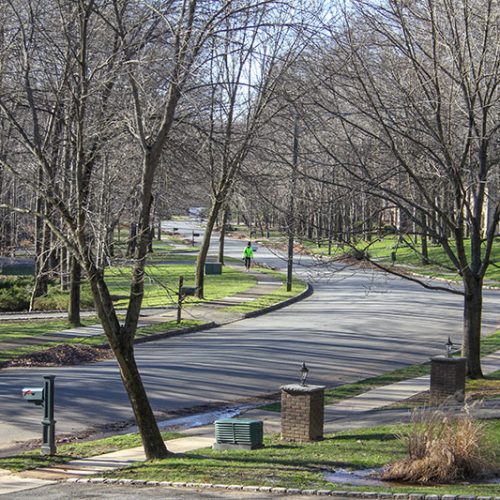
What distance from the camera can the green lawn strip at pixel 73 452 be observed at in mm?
12586

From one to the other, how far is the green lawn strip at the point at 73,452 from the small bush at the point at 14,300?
2385 centimetres

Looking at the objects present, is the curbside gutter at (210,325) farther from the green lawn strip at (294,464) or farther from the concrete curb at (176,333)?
the green lawn strip at (294,464)

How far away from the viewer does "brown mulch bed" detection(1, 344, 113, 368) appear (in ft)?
73.7

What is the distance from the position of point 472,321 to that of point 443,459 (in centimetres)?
816

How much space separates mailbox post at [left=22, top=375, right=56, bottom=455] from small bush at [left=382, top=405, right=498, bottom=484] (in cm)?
484

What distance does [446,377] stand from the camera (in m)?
17.0

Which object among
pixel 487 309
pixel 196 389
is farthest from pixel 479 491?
pixel 487 309

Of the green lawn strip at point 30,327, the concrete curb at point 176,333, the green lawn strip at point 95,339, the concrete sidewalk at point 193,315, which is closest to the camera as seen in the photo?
the green lawn strip at point 95,339

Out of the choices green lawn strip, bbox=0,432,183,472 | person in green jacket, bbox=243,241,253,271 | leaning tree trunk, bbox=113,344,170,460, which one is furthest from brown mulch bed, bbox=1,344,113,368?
person in green jacket, bbox=243,241,253,271

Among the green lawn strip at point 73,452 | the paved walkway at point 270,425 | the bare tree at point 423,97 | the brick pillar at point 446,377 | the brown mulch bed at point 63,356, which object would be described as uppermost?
the bare tree at point 423,97

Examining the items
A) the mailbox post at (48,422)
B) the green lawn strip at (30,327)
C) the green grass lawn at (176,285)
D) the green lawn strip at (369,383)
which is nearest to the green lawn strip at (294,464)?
the mailbox post at (48,422)

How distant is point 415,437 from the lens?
Result: 10750mm

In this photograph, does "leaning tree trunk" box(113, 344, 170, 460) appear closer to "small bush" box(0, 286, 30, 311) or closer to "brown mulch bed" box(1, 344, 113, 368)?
"brown mulch bed" box(1, 344, 113, 368)

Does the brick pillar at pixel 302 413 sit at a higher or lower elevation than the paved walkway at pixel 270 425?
higher
